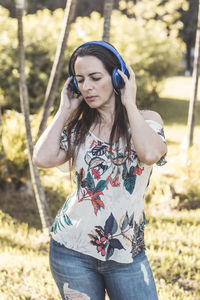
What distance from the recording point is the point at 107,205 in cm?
177

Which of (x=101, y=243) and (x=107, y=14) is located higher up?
(x=107, y=14)

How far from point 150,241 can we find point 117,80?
109 inches

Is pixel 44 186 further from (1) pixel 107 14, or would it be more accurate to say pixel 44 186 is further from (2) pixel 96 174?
(2) pixel 96 174

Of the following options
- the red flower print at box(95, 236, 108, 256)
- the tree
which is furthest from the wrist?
the tree

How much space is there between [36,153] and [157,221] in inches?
125

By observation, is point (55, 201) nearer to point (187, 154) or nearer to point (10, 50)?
point (187, 154)

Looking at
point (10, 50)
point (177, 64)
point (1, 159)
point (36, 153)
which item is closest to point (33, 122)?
point (1, 159)

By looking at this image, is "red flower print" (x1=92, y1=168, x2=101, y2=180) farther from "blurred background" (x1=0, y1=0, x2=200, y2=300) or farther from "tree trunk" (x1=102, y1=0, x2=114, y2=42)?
"tree trunk" (x1=102, y1=0, x2=114, y2=42)

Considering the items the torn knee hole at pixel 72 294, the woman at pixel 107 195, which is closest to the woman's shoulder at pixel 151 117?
the woman at pixel 107 195

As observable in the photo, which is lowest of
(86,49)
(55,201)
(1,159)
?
(55,201)

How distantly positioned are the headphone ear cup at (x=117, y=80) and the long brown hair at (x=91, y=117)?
51mm

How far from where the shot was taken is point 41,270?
3.58 m

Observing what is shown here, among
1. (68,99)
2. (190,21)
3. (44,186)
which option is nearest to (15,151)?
(44,186)

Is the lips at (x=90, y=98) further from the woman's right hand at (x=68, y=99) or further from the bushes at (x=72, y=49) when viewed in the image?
the bushes at (x=72, y=49)
